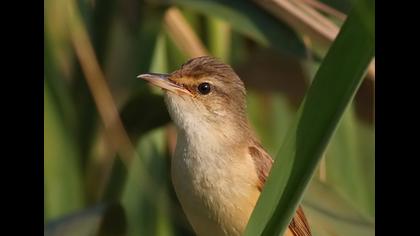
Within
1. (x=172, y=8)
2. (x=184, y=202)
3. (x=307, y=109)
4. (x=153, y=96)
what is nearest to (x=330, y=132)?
(x=307, y=109)

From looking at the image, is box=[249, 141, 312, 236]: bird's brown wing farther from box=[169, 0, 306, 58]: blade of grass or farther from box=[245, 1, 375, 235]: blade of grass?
box=[245, 1, 375, 235]: blade of grass

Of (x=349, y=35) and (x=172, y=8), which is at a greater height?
(x=349, y=35)

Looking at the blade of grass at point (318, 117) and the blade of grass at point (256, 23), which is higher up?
the blade of grass at point (318, 117)

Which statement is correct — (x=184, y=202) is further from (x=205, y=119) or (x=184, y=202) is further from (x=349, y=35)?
(x=349, y=35)

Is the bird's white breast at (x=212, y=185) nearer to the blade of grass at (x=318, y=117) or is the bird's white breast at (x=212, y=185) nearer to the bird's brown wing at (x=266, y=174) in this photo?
the bird's brown wing at (x=266, y=174)

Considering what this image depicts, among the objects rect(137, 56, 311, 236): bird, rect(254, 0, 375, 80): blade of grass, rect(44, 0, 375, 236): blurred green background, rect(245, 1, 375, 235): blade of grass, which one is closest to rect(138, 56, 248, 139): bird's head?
rect(137, 56, 311, 236): bird

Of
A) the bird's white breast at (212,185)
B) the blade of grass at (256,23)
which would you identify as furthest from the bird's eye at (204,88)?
→ the blade of grass at (256,23)
